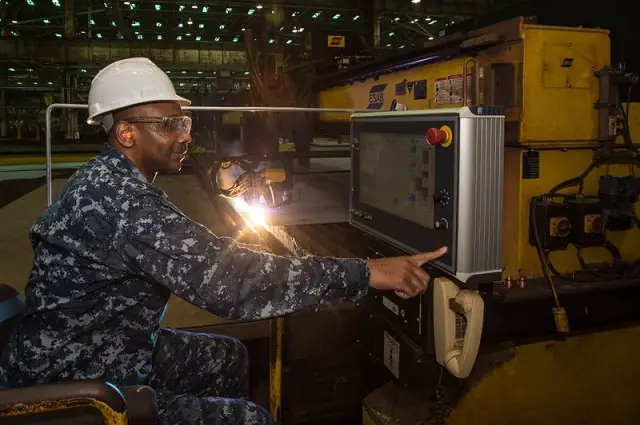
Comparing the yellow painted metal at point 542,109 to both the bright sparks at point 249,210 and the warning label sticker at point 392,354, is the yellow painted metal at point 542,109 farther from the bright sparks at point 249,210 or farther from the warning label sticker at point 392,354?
the bright sparks at point 249,210

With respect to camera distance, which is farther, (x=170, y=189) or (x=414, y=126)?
(x=170, y=189)

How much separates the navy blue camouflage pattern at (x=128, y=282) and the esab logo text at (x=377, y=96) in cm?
Answer: 336

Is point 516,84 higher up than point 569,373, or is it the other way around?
point 516,84

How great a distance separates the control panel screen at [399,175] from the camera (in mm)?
2141

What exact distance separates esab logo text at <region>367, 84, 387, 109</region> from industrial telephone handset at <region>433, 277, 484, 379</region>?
10.9 ft

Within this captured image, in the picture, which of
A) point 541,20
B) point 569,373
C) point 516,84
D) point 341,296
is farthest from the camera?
point 541,20

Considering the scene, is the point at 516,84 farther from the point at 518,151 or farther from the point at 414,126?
the point at 414,126

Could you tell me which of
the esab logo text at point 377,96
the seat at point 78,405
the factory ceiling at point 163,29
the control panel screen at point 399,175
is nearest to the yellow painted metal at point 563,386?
the control panel screen at point 399,175

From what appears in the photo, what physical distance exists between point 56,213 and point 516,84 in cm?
230

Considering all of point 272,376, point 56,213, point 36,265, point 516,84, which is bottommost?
point 272,376

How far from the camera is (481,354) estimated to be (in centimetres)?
251

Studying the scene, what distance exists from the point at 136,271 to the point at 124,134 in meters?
0.52

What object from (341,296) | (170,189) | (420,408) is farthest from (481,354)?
Result: (170,189)

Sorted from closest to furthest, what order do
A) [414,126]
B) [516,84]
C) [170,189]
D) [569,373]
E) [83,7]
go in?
[414,126], [569,373], [516,84], [170,189], [83,7]
